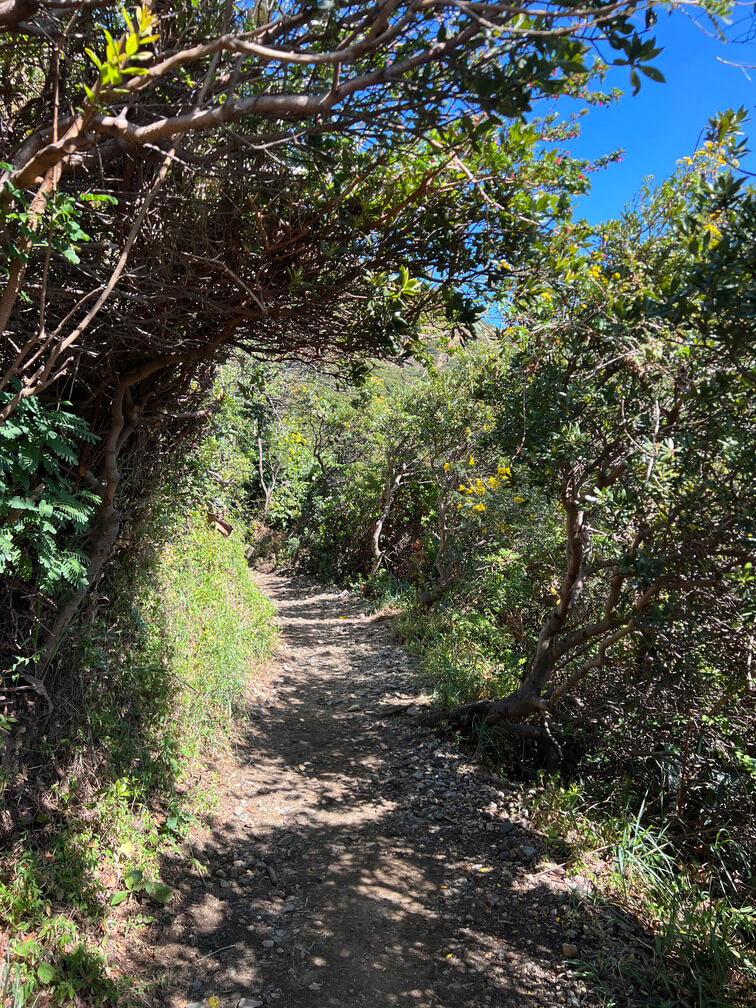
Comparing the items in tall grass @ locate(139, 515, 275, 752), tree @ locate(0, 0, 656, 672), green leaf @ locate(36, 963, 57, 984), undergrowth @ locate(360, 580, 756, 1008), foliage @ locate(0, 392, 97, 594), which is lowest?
green leaf @ locate(36, 963, 57, 984)

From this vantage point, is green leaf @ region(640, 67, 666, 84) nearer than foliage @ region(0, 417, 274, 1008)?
Yes

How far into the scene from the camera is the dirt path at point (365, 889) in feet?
9.90

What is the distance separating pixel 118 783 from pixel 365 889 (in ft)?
5.44

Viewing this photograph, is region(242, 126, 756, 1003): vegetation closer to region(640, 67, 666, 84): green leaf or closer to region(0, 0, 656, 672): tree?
region(0, 0, 656, 672): tree

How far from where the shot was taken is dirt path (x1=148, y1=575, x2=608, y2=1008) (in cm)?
302

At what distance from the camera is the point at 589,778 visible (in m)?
4.95

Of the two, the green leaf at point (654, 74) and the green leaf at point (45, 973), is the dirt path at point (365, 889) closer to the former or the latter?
the green leaf at point (45, 973)

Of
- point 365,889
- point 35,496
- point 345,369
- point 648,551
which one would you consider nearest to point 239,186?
point 35,496

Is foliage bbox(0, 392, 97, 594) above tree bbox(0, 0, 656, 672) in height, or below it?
below

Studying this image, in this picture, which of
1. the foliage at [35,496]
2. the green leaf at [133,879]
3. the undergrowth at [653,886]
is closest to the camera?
the foliage at [35,496]

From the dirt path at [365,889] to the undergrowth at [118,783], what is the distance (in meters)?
0.27

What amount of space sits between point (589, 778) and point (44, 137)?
17.7 feet

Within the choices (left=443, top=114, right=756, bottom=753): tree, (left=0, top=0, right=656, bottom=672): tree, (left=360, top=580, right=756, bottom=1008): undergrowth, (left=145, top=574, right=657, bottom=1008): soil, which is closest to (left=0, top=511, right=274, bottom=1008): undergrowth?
(left=145, top=574, right=657, bottom=1008): soil

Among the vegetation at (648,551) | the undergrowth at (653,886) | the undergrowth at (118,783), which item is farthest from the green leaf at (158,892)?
the vegetation at (648,551)
